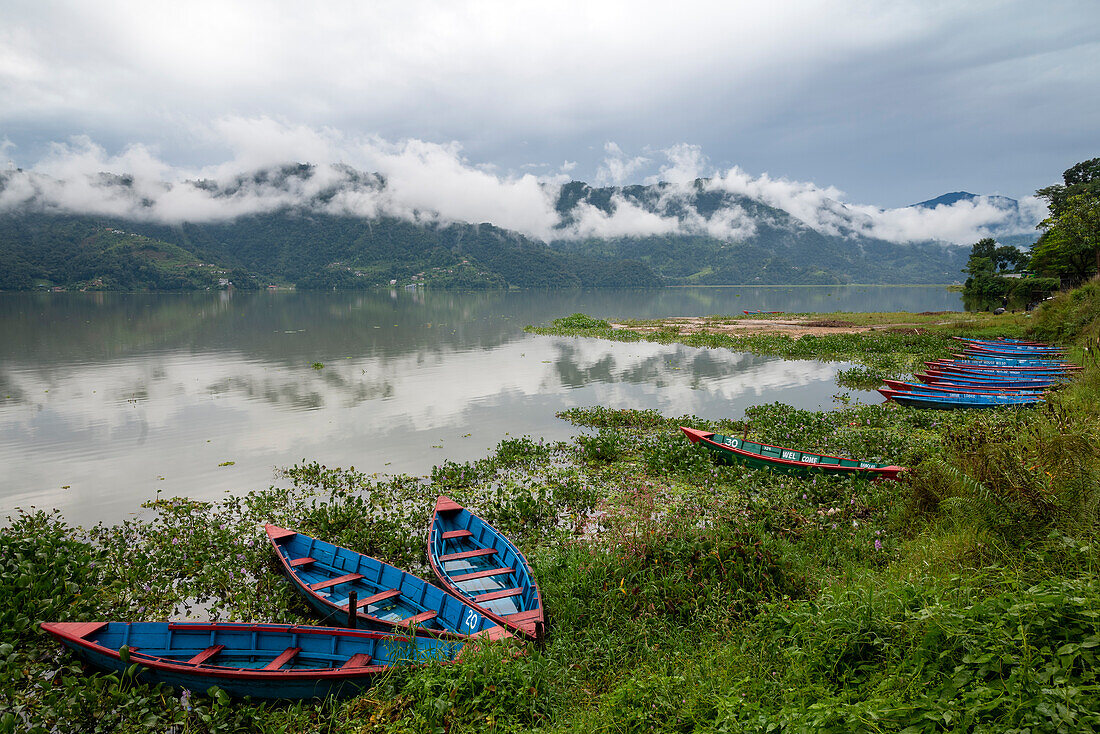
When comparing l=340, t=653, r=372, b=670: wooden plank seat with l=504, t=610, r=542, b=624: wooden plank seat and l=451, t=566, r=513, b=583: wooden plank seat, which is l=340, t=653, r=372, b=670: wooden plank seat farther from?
l=451, t=566, r=513, b=583: wooden plank seat

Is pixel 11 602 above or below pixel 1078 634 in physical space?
below

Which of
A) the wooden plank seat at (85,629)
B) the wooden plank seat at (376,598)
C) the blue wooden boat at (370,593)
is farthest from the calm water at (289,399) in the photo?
the wooden plank seat at (376,598)

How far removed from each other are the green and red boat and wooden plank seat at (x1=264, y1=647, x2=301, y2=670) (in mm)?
10790

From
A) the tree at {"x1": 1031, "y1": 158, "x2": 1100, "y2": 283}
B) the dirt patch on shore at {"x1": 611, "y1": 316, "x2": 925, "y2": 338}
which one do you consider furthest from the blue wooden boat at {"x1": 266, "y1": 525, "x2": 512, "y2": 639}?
the tree at {"x1": 1031, "y1": 158, "x2": 1100, "y2": 283}

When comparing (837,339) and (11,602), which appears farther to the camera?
(837,339)

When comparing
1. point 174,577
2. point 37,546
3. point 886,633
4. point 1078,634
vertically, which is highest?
point 1078,634

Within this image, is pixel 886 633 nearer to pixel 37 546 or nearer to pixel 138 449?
pixel 37 546

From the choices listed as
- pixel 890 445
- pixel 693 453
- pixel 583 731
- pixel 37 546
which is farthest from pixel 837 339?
pixel 37 546

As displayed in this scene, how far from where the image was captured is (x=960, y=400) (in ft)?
64.2

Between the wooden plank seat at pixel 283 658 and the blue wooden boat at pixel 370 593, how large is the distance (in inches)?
35.5

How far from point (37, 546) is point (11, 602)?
2303 mm

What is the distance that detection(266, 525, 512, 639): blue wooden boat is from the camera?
775cm

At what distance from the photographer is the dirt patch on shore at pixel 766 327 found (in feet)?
158

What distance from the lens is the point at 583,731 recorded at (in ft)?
17.9
